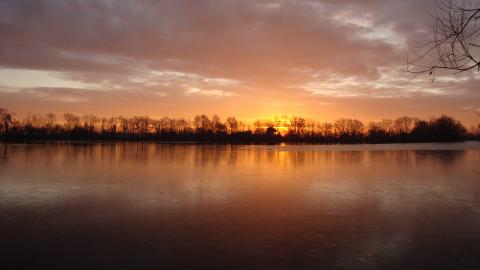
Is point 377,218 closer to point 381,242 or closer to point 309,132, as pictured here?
point 381,242

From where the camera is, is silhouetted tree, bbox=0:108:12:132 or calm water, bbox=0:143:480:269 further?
silhouetted tree, bbox=0:108:12:132

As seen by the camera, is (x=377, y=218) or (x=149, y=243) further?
(x=377, y=218)

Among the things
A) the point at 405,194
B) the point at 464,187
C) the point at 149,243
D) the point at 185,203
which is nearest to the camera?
the point at 149,243

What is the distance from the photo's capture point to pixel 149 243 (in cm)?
618

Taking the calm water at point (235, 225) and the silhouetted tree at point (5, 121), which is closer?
the calm water at point (235, 225)

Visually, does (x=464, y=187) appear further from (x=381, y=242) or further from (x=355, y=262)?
(x=355, y=262)

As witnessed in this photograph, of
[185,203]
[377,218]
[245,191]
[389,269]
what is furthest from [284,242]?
[245,191]

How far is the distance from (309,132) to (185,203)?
103 metres

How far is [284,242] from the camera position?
6.33 meters

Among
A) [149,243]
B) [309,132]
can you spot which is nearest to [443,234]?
[149,243]

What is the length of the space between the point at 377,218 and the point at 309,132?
340 feet

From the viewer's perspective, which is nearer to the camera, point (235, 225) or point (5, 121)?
point (235, 225)

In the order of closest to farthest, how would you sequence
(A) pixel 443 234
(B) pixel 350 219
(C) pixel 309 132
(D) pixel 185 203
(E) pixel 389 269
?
(E) pixel 389 269, (A) pixel 443 234, (B) pixel 350 219, (D) pixel 185 203, (C) pixel 309 132

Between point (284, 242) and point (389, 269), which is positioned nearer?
point (389, 269)
